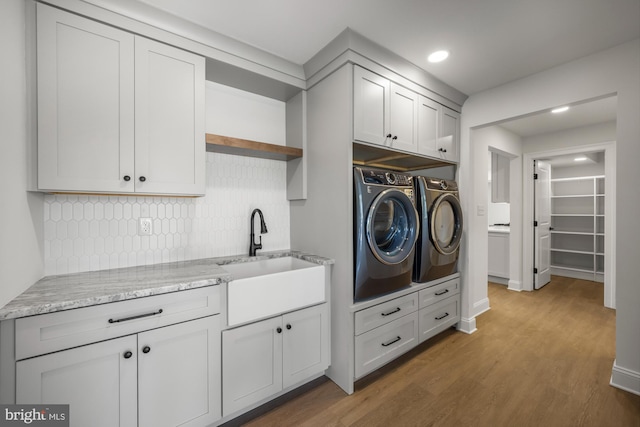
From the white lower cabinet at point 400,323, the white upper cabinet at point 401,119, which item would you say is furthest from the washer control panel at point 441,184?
the white lower cabinet at point 400,323

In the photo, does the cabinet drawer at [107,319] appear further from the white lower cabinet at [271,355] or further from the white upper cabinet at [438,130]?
the white upper cabinet at [438,130]

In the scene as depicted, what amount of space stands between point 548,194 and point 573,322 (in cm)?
245

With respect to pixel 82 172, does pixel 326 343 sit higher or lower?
lower

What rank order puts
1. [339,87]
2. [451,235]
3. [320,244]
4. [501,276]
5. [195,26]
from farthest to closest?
[501,276]
[451,235]
[320,244]
[339,87]
[195,26]

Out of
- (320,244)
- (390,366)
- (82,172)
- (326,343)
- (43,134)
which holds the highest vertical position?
(43,134)

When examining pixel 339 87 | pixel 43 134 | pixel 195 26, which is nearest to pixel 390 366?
pixel 339 87

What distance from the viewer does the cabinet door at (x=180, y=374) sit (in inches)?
49.9

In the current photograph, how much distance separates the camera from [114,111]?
4.79 ft

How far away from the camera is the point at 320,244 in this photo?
208 centimetres

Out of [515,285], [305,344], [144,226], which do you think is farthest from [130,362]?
[515,285]

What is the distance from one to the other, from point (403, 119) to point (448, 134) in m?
0.73

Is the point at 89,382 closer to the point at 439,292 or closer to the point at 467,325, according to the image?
the point at 439,292

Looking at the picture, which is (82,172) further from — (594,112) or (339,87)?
(594,112)

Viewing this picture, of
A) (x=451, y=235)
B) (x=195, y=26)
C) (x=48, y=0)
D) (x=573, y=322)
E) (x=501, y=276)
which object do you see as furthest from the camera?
(x=501, y=276)
